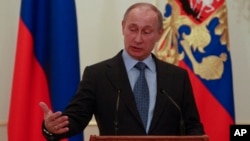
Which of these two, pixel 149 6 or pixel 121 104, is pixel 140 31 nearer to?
pixel 149 6

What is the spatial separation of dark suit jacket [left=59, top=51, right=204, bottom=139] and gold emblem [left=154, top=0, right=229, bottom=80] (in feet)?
3.17

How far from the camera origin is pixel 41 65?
2.94 m

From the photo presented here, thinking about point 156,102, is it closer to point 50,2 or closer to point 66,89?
point 66,89

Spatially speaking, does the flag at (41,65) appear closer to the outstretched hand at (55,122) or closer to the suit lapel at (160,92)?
the suit lapel at (160,92)

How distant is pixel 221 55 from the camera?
305 cm

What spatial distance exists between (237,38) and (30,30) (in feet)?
5.41

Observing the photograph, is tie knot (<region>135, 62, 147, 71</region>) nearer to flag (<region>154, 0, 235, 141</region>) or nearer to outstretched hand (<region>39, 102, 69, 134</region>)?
outstretched hand (<region>39, 102, 69, 134</region>)

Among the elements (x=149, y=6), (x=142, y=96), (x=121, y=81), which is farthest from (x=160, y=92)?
(x=149, y=6)

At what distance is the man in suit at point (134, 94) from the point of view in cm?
195

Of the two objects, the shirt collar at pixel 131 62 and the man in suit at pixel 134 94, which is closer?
the man in suit at pixel 134 94

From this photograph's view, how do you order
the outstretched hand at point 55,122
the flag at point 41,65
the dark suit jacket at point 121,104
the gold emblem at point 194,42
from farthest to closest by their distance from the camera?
the gold emblem at point 194,42, the flag at point 41,65, the dark suit jacket at point 121,104, the outstretched hand at point 55,122

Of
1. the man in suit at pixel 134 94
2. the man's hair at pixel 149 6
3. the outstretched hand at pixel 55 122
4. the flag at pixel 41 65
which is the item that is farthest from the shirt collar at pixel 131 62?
the flag at pixel 41 65

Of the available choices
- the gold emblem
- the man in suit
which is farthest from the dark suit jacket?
the gold emblem

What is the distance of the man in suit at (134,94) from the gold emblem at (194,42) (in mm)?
908
